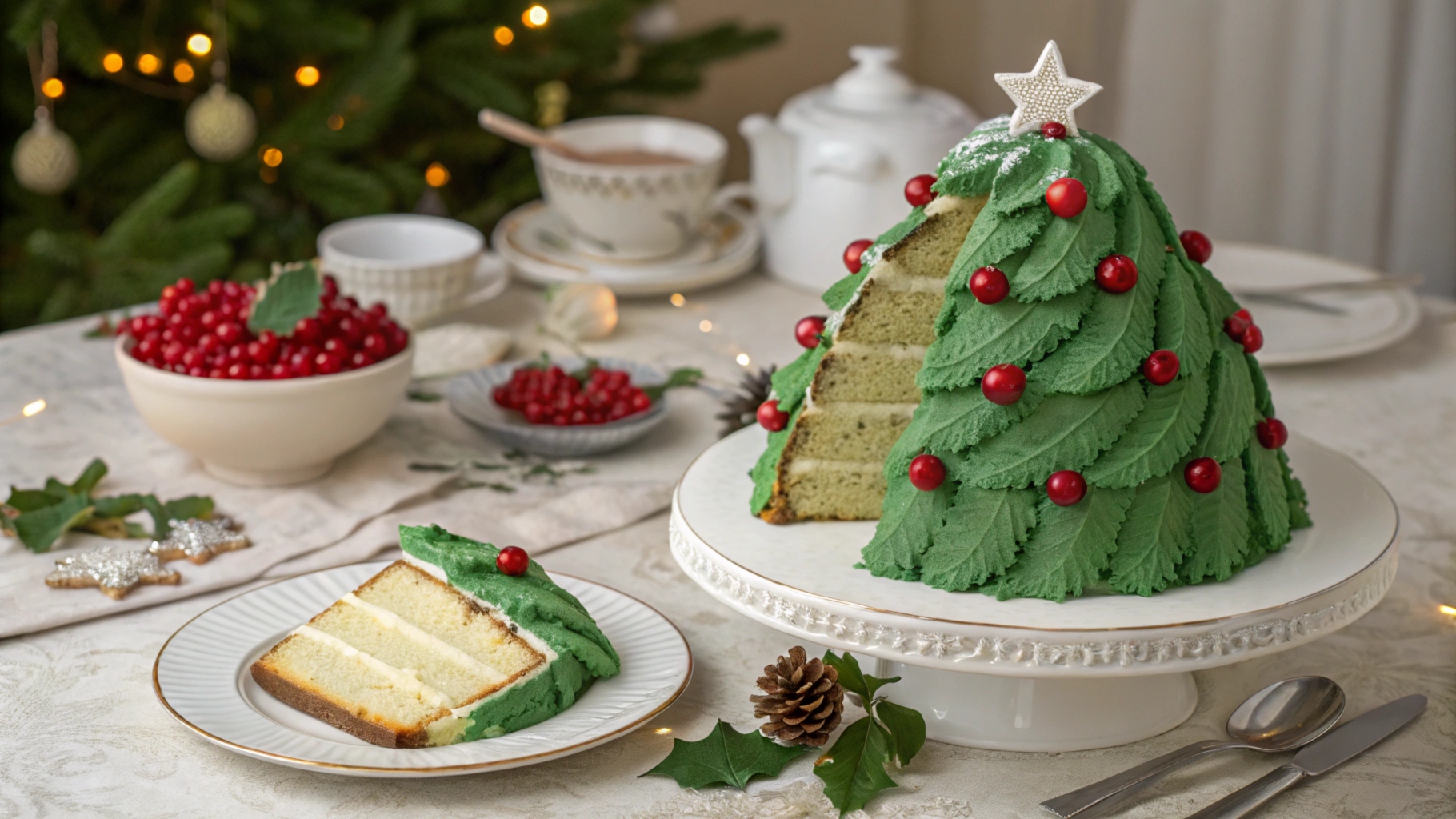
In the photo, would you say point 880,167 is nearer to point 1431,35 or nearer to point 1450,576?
point 1450,576

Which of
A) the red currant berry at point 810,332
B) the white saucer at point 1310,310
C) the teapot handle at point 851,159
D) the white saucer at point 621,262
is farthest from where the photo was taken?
the white saucer at point 621,262

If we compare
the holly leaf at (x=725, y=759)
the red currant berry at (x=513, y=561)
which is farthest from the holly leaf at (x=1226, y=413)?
the red currant berry at (x=513, y=561)

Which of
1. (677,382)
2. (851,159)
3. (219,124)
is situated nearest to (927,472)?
(677,382)

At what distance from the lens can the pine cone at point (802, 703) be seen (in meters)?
0.82

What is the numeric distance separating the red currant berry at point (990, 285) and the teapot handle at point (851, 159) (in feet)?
2.87

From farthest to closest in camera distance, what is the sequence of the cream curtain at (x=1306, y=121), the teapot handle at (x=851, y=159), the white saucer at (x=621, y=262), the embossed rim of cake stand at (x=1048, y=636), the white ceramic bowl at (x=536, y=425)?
the cream curtain at (x=1306, y=121)
the white saucer at (x=621, y=262)
the teapot handle at (x=851, y=159)
the white ceramic bowl at (x=536, y=425)
the embossed rim of cake stand at (x=1048, y=636)

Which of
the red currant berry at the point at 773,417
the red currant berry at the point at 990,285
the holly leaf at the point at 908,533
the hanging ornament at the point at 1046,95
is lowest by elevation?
the holly leaf at the point at 908,533

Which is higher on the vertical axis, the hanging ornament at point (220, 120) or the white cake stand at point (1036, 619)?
the hanging ornament at point (220, 120)

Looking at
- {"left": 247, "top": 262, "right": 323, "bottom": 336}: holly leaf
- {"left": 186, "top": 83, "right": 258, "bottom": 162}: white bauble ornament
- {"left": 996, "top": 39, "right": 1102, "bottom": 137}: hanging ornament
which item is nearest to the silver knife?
{"left": 996, "top": 39, "right": 1102, "bottom": 137}: hanging ornament

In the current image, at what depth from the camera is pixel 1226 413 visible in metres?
0.84

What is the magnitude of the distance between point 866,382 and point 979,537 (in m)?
0.16

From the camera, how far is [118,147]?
1902 millimetres

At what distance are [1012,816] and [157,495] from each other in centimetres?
86

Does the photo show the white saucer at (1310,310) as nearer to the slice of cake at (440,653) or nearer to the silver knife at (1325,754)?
the silver knife at (1325,754)
